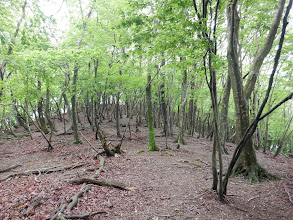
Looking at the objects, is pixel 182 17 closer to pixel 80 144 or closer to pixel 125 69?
pixel 125 69

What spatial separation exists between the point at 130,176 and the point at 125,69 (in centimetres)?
910

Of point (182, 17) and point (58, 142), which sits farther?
point (58, 142)

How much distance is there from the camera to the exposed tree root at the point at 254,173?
614cm

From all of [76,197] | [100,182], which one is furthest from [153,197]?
[76,197]

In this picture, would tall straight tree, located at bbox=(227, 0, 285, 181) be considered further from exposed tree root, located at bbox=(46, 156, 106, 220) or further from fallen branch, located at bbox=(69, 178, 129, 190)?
exposed tree root, located at bbox=(46, 156, 106, 220)

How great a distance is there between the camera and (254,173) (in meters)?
6.22

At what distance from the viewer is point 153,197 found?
495 centimetres

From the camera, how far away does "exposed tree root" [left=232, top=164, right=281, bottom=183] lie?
6.14 metres

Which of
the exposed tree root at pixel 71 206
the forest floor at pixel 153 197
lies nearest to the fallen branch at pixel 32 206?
the forest floor at pixel 153 197

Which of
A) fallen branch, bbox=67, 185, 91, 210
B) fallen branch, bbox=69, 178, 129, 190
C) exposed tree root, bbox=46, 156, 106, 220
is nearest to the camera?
exposed tree root, bbox=46, 156, 106, 220

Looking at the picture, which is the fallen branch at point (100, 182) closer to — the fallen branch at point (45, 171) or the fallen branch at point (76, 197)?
the fallen branch at point (76, 197)

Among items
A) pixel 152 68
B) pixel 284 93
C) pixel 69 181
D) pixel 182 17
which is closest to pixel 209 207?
pixel 69 181

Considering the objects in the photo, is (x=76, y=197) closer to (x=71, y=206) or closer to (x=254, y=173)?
(x=71, y=206)

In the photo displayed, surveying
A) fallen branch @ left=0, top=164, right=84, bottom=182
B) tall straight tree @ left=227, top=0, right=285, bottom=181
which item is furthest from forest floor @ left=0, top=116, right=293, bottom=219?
tall straight tree @ left=227, top=0, right=285, bottom=181
